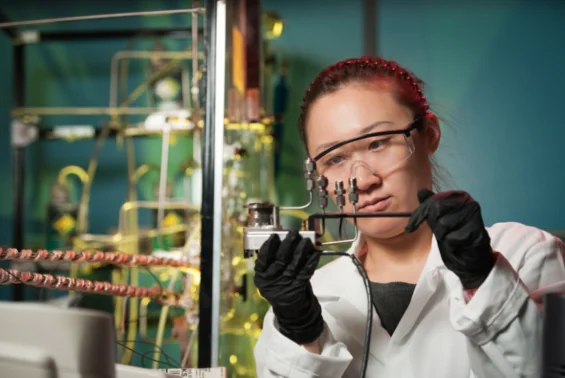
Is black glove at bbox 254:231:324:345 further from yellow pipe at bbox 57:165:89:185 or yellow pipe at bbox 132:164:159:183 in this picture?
yellow pipe at bbox 57:165:89:185

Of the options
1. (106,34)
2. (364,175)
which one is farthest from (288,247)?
(106,34)

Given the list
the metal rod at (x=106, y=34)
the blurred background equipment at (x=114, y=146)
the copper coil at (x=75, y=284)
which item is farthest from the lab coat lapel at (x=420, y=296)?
the metal rod at (x=106, y=34)

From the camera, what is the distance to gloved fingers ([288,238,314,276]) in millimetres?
960

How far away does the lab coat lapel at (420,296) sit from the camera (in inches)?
44.2

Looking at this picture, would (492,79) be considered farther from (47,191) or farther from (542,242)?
(47,191)

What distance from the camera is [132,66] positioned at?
329cm

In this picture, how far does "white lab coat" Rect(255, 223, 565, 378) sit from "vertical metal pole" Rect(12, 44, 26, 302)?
2.23m

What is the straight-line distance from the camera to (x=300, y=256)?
0.96 metres

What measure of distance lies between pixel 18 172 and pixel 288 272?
2491 millimetres

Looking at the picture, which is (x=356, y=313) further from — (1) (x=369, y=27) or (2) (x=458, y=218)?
(1) (x=369, y=27)

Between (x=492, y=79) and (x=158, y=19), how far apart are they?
1759 mm

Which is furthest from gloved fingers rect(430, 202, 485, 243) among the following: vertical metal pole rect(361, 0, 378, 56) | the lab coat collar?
vertical metal pole rect(361, 0, 378, 56)

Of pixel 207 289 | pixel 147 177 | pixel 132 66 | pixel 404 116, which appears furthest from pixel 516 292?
pixel 132 66

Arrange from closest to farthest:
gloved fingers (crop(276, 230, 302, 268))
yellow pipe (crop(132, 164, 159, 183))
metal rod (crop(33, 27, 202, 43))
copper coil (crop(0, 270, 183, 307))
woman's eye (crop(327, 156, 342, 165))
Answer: gloved fingers (crop(276, 230, 302, 268)), copper coil (crop(0, 270, 183, 307)), woman's eye (crop(327, 156, 342, 165)), metal rod (crop(33, 27, 202, 43)), yellow pipe (crop(132, 164, 159, 183))
